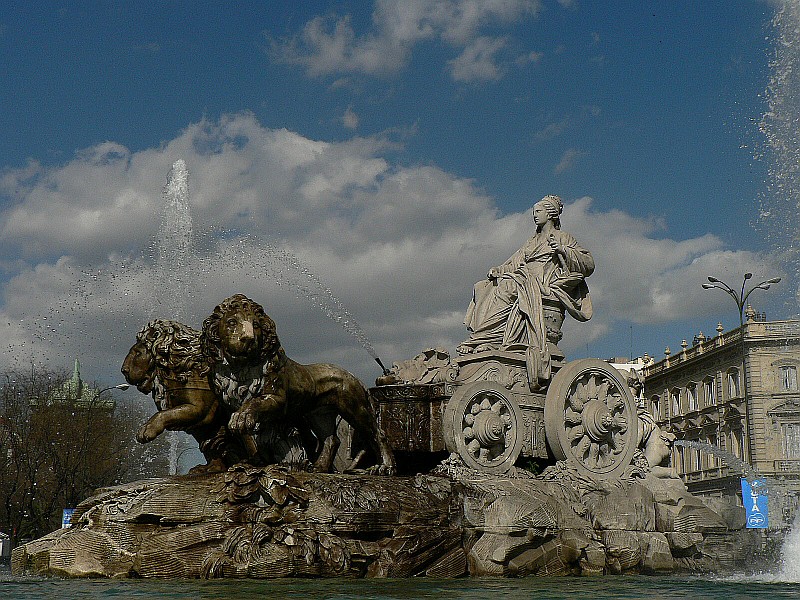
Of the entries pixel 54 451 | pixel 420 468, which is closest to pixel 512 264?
pixel 420 468

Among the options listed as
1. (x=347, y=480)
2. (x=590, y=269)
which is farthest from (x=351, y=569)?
(x=590, y=269)

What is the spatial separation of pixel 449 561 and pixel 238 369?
9.58ft

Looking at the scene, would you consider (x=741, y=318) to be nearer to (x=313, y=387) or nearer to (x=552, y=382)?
(x=552, y=382)

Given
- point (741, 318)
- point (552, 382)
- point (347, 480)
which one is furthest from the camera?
point (741, 318)

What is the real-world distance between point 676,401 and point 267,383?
5589cm

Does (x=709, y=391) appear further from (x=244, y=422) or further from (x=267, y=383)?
(x=244, y=422)

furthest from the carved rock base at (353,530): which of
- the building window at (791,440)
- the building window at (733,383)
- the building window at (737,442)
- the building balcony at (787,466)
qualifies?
the building window at (733,383)

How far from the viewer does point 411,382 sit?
14.0 meters

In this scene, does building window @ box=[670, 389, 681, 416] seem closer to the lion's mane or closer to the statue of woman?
the statue of woman

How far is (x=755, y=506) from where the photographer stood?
15586mm

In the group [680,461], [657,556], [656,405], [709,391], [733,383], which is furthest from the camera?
[656,405]

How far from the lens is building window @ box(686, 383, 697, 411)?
59.7m

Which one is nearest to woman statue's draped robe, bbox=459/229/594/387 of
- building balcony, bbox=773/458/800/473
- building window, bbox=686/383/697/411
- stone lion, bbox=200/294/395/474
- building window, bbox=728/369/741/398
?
A: stone lion, bbox=200/294/395/474

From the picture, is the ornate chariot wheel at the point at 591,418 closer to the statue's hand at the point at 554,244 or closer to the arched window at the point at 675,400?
the statue's hand at the point at 554,244
